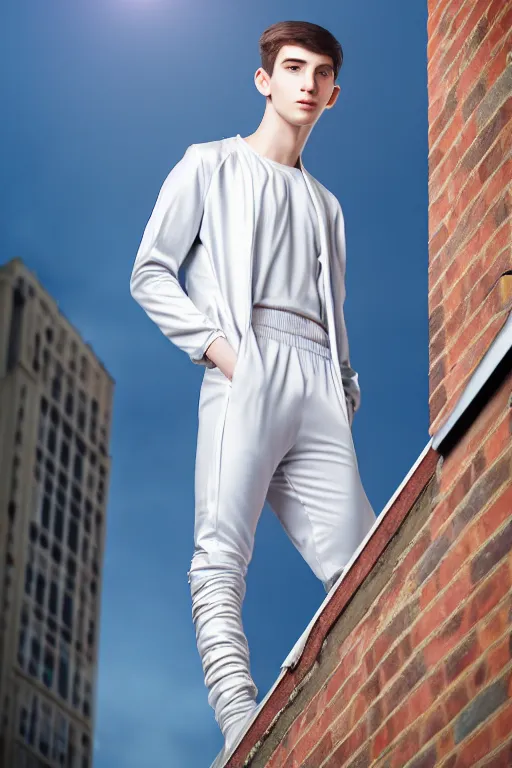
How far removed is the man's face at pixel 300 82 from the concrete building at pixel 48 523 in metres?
35.1

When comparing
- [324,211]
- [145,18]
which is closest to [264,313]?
[324,211]

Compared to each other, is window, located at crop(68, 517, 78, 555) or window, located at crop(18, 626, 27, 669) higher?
window, located at crop(68, 517, 78, 555)

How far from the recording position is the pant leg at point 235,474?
483 centimetres

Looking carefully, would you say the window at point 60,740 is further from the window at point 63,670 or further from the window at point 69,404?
the window at point 69,404

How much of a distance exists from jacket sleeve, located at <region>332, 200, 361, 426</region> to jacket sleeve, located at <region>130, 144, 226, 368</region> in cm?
51

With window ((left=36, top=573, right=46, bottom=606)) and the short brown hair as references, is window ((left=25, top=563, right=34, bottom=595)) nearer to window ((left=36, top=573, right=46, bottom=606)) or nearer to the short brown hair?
window ((left=36, top=573, right=46, bottom=606))

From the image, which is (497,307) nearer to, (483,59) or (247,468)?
(483,59)

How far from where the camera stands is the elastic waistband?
521 centimetres

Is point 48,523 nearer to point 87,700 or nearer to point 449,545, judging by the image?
point 87,700

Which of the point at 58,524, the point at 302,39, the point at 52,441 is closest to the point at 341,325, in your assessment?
the point at 302,39

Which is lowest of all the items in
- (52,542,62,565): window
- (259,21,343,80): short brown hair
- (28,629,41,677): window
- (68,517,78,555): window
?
(259,21,343,80): short brown hair

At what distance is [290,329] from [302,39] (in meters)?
Answer: 1.21

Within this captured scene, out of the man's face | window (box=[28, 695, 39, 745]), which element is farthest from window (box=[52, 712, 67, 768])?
the man's face

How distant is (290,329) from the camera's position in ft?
17.2
